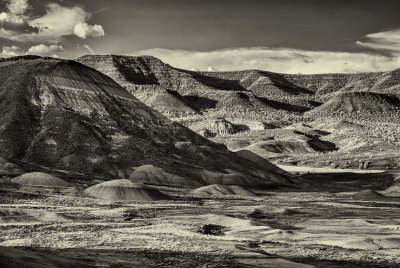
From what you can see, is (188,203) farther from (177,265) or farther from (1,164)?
(177,265)

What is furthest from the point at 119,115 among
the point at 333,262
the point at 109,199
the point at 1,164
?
the point at 333,262

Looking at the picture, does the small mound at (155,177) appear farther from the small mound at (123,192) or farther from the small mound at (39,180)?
the small mound at (123,192)

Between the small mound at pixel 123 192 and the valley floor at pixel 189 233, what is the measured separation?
9.22 feet

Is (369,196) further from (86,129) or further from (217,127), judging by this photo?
(217,127)

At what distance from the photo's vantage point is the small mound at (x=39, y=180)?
76900mm

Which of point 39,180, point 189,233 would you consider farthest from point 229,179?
point 189,233

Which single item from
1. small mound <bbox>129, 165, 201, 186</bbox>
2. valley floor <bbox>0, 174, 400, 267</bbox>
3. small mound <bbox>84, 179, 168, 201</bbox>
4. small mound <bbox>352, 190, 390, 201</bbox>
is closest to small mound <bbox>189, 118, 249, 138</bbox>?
small mound <bbox>129, 165, 201, 186</bbox>

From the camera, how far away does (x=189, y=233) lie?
4475 centimetres

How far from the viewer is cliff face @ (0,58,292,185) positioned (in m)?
96.0

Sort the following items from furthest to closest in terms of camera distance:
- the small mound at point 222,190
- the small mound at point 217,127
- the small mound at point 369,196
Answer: the small mound at point 217,127 → the small mound at point 222,190 → the small mound at point 369,196

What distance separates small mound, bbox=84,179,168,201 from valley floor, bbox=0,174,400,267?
2810mm

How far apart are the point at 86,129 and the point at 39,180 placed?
999 inches

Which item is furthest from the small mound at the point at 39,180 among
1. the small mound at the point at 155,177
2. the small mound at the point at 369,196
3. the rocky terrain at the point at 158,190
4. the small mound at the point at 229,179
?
the small mound at the point at 369,196

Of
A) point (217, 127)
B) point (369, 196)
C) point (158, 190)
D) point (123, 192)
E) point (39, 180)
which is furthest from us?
point (217, 127)
